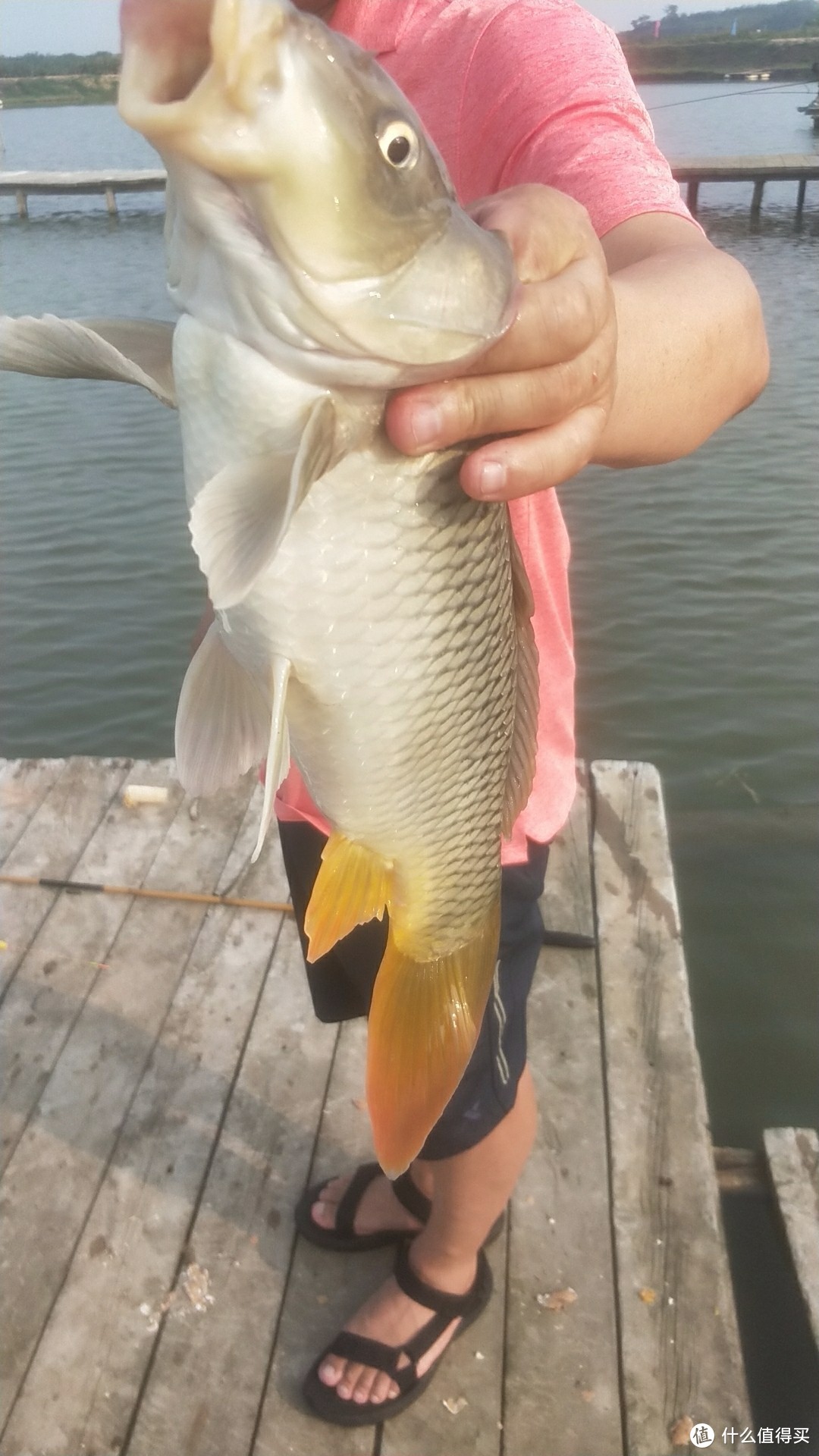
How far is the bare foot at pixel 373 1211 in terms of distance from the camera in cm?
220

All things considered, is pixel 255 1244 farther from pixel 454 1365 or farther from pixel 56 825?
pixel 56 825

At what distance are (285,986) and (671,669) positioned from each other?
13.7 ft

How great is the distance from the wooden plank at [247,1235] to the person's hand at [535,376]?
1785 mm

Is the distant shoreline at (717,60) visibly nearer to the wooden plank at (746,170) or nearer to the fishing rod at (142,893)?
the wooden plank at (746,170)

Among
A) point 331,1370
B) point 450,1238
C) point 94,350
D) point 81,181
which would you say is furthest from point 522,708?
point 81,181

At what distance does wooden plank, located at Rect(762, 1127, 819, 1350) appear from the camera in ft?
7.38

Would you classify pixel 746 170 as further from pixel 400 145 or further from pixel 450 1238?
pixel 400 145

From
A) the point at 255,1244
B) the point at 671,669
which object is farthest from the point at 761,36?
the point at 255,1244

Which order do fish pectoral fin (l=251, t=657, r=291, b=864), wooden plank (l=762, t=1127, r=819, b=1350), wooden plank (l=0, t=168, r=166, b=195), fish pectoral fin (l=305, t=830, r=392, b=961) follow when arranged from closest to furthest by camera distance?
fish pectoral fin (l=251, t=657, r=291, b=864) < fish pectoral fin (l=305, t=830, r=392, b=961) < wooden plank (l=762, t=1127, r=819, b=1350) < wooden plank (l=0, t=168, r=166, b=195)

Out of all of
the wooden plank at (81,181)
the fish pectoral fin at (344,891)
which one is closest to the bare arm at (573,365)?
the fish pectoral fin at (344,891)

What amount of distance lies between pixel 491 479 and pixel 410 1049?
3.03 ft

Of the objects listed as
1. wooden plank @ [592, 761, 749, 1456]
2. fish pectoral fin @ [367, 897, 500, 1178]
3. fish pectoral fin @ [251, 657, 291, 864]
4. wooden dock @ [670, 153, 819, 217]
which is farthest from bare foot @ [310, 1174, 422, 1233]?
wooden dock @ [670, 153, 819, 217]

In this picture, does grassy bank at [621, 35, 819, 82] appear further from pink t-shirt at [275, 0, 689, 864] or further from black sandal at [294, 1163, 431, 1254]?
black sandal at [294, 1163, 431, 1254]

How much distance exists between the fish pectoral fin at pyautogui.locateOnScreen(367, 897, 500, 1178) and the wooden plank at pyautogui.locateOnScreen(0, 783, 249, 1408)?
1021 millimetres
